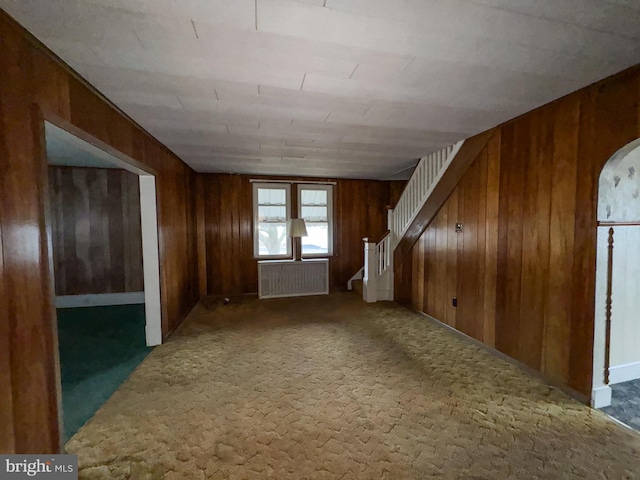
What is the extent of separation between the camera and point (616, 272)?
2.24m

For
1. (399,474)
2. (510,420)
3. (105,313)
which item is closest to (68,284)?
(105,313)

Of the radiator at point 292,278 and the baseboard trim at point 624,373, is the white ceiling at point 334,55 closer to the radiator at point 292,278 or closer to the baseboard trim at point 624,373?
the baseboard trim at point 624,373

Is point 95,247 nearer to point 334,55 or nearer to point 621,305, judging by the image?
point 334,55

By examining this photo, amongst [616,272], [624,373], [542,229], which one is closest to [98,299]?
[542,229]

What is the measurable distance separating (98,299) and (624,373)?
692 cm

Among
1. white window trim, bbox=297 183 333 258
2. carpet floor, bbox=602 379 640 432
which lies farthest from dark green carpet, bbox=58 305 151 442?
carpet floor, bbox=602 379 640 432

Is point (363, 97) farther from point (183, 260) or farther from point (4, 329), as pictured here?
point (183, 260)

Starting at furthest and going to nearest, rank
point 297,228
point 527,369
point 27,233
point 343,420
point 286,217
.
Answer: point 286,217 → point 297,228 → point 527,369 → point 343,420 → point 27,233

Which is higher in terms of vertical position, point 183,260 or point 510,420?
point 183,260

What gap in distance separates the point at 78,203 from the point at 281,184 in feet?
11.4

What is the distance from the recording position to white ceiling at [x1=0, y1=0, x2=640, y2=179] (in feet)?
4.27

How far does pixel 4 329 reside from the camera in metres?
1.28

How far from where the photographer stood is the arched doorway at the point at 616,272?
2.11 meters

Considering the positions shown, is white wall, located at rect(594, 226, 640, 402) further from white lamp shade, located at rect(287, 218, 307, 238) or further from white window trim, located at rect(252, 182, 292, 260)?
white window trim, located at rect(252, 182, 292, 260)
